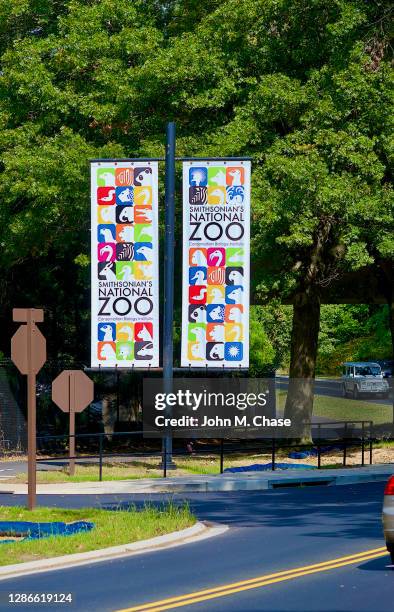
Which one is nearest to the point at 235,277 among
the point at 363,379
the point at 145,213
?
the point at 145,213

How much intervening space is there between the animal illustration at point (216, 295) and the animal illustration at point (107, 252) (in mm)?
2664

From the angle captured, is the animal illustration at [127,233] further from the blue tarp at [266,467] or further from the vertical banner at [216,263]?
the blue tarp at [266,467]

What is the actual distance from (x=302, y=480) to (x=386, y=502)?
14.3 m

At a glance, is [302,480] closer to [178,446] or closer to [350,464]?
[350,464]

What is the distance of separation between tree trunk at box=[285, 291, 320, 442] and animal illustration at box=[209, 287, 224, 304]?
8802 millimetres

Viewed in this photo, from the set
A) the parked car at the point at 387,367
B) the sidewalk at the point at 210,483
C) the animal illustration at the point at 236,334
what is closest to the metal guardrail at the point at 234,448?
the sidewalk at the point at 210,483

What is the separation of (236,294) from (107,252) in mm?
3386

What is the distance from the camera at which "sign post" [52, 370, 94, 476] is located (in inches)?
1200

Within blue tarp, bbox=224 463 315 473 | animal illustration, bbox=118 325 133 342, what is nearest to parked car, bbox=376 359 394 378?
blue tarp, bbox=224 463 315 473

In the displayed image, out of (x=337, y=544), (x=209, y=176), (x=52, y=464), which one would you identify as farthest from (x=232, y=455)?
(x=337, y=544)

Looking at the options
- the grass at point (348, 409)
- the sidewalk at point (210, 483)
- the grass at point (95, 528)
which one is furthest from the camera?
the grass at point (348, 409)

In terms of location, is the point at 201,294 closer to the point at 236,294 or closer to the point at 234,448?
the point at 236,294

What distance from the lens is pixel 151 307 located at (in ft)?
99.5

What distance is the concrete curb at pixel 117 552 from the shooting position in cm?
1433
